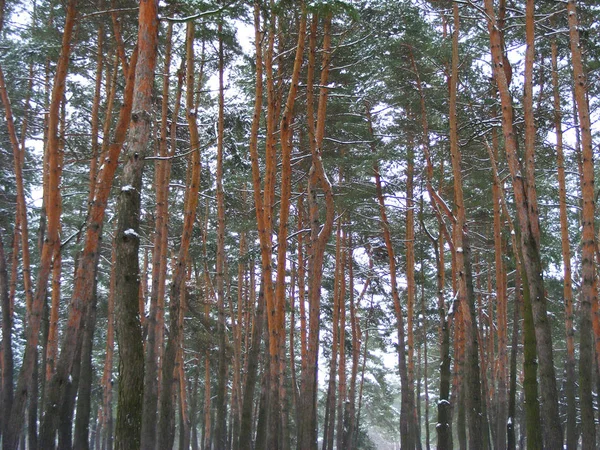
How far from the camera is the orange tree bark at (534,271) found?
28.5 ft

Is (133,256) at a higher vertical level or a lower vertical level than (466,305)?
lower

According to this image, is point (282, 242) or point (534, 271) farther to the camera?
point (282, 242)

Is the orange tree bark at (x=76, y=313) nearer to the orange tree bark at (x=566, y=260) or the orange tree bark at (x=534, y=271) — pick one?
the orange tree bark at (x=534, y=271)

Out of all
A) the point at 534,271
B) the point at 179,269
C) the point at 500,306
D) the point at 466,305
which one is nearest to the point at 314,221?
the point at 179,269

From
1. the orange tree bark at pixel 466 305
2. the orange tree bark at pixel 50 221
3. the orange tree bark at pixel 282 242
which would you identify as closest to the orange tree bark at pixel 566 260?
the orange tree bark at pixel 466 305

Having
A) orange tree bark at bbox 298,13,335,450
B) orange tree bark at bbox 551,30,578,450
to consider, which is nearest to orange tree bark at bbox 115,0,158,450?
orange tree bark at bbox 298,13,335,450

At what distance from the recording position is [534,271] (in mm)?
9047

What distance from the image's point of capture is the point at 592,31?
43.6ft

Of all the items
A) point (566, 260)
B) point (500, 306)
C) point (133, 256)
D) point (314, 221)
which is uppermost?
point (314, 221)

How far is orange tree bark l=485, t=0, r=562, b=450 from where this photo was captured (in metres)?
8.68

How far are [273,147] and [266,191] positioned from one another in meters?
1.17

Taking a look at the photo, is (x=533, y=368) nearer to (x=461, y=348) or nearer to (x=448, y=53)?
(x=448, y=53)

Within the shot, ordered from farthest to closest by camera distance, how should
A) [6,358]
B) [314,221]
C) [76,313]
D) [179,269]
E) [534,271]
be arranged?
[6,358]
[314,221]
[179,269]
[76,313]
[534,271]

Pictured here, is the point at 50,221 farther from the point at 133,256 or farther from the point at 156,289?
the point at 133,256
